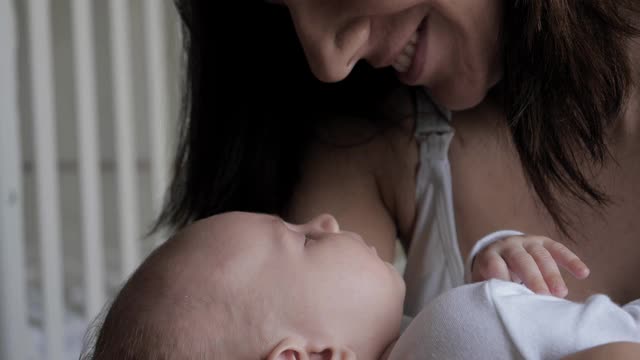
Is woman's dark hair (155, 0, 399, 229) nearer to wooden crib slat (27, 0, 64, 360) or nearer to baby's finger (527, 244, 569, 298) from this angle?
baby's finger (527, 244, 569, 298)

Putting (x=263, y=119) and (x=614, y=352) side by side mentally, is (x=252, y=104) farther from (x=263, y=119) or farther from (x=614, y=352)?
(x=614, y=352)

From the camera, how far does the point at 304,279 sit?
76 cm

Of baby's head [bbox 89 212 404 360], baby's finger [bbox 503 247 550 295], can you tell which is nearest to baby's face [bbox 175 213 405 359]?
baby's head [bbox 89 212 404 360]

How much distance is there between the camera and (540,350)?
661 mm

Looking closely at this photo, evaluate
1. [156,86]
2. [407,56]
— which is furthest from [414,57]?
[156,86]

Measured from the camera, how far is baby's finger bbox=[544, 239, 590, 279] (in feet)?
2.61

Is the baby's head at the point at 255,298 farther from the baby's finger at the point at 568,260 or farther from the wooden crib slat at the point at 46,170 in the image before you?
the wooden crib slat at the point at 46,170

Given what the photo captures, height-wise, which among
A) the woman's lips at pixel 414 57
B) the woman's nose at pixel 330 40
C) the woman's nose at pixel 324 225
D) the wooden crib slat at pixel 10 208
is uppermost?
the woman's nose at pixel 330 40

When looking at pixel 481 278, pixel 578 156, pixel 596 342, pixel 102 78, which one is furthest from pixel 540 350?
pixel 102 78

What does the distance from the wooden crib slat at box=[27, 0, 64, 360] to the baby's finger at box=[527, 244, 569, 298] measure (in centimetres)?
126

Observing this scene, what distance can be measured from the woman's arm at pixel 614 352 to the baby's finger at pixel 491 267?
0.67ft

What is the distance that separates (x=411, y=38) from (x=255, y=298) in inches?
14.3

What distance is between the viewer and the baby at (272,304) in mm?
697

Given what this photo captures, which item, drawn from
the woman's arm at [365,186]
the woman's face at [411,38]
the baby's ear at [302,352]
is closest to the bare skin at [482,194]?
the woman's arm at [365,186]
